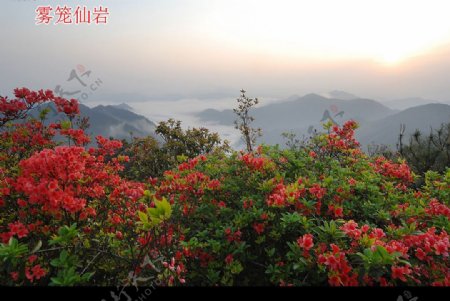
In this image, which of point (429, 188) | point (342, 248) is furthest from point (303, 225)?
point (429, 188)

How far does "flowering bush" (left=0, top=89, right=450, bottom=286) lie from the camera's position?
248 centimetres

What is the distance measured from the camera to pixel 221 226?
3172 millimetres

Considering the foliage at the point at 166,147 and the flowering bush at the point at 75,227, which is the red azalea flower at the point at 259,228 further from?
the foliage at the point at 166,147

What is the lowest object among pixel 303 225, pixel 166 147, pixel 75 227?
pixel 166 147

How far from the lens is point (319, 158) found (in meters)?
5.13

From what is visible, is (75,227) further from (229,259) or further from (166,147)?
(166,147)

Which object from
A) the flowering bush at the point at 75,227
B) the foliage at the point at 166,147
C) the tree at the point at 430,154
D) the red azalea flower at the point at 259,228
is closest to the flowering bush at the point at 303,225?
the red azalea flower at the point at 259,228

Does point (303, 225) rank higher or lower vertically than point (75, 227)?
lower

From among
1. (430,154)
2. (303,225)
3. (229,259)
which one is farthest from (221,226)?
(430,154)

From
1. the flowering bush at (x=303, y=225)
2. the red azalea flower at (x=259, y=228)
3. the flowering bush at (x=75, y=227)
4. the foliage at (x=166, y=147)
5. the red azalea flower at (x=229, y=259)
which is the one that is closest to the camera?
the flowering bush at (x=75, y=227)

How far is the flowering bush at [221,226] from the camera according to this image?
2.48 meters

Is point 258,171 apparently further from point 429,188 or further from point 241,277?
point 429,188

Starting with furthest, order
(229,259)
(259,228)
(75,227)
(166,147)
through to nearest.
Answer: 1. (166,147)
2. (259,228)
3. (229,259)
4. (75,227)

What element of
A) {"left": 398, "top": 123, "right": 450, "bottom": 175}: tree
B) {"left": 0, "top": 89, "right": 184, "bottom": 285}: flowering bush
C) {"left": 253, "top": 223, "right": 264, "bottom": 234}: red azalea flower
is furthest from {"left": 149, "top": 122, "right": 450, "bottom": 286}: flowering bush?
{"left": 398, "top": 123, "right": 450, "bottom": 175}: tree
